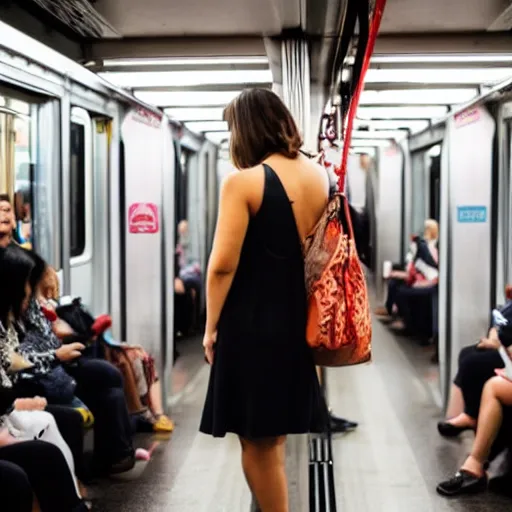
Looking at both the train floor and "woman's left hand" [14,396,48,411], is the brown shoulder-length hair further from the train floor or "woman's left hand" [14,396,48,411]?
the train floor

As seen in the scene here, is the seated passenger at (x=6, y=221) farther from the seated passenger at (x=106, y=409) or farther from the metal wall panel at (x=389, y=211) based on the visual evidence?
the metal wall panel at (x=389, y=211)

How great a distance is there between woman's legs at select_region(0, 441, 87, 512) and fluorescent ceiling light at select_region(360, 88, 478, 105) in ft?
7.45

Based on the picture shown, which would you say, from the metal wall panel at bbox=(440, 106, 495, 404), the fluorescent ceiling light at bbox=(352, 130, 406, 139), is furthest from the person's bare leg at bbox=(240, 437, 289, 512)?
the fluorescent ceiling light at bbox=(352, 130, 406, 139)

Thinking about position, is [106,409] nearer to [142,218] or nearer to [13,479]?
[142,218]

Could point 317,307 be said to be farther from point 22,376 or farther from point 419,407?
point 419,407

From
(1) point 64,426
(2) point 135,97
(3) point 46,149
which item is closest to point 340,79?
(2) point 135,97

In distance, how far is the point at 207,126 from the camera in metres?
4.35

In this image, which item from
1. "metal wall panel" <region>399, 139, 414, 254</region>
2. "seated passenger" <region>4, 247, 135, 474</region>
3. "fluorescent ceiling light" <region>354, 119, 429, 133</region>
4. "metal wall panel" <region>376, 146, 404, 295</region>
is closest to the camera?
"seated passenger" <region>4, 247, 135, 474</region>

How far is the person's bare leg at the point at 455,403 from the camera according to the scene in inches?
180

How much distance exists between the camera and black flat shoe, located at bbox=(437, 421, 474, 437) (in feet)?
15.1

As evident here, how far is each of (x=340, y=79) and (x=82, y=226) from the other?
1.33m

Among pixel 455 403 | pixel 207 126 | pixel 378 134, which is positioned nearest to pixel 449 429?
pixel 455 403

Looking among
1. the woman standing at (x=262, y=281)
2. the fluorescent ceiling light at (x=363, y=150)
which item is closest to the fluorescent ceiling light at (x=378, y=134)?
the fluorescent ceiling light at (x=363, y=150)

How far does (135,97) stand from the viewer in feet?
13.0
